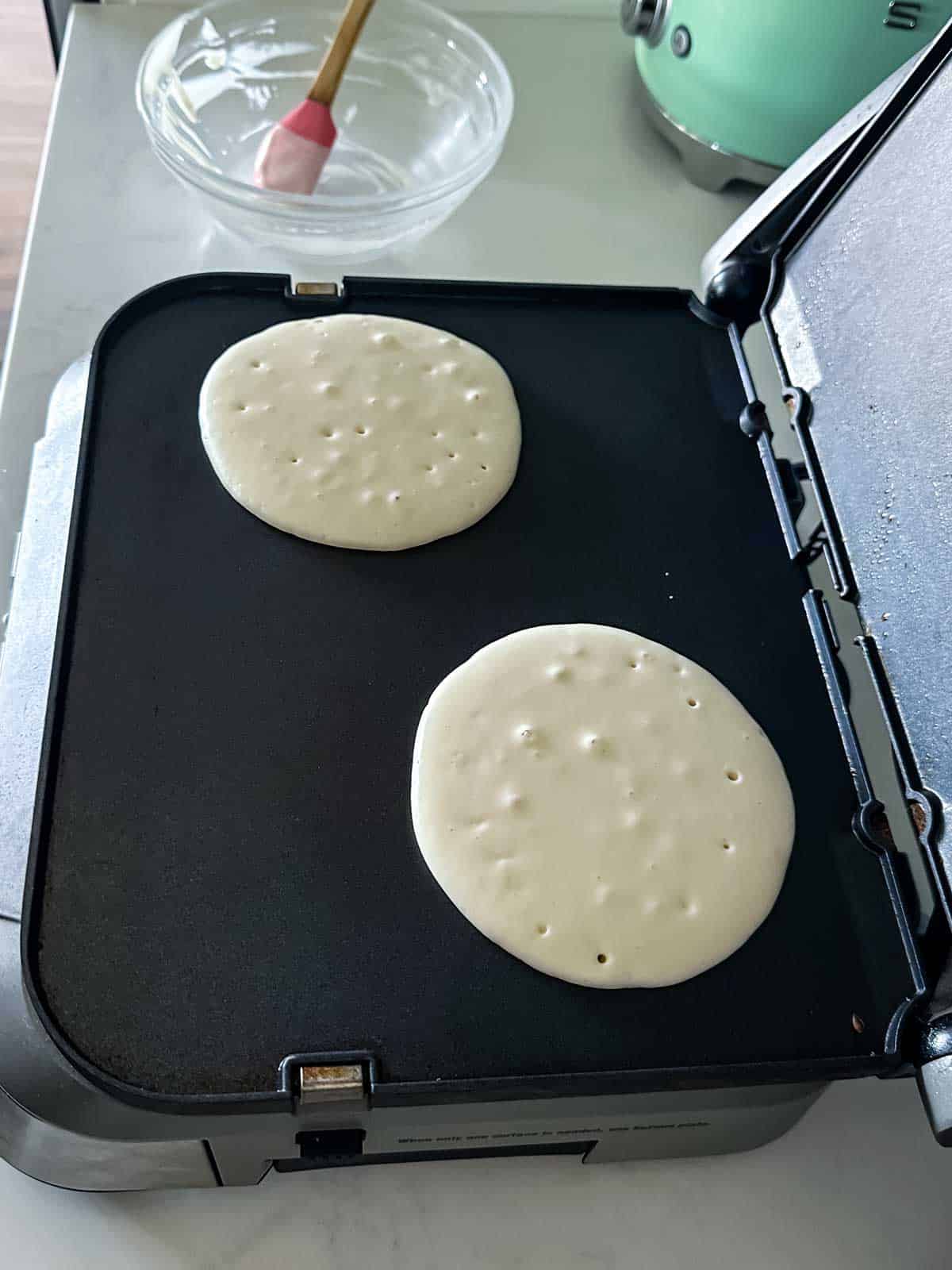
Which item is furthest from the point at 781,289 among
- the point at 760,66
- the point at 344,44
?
the point at 344,44

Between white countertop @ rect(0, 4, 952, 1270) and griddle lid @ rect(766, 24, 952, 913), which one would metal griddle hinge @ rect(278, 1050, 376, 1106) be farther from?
griddle lid @ rect(766, 24, 952, 913)

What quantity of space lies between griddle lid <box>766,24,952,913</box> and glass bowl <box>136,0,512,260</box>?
0.34 m

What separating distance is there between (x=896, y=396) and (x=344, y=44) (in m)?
0.54

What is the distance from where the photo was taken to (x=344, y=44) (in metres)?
0.93

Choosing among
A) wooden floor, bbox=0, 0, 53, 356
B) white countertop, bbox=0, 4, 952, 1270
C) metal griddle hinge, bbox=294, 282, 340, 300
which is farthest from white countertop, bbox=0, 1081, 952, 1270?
wooden floor, bbox=0, 0, 53, 356

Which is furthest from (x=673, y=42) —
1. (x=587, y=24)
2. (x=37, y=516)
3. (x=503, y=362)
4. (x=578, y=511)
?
(x=37, y=516)

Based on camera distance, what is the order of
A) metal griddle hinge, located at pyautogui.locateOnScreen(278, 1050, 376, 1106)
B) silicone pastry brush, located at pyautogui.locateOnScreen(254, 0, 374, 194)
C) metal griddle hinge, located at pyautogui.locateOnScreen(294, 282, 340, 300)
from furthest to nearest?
Answer: 1. silicone pastry brush, located at pyautogui.locateOnScreen(254, 0, 374, 194)
2. metal griddle hinge, located at pyautogui.locateOnScreen(294, 282, 340, 300)
3. metal griddle hinge, located at pyautogui.locateOnScreen(278, 1050, 376, 1106)

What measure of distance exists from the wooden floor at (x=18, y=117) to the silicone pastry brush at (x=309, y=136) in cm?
40

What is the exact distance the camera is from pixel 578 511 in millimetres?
758

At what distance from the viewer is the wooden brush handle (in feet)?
3.03

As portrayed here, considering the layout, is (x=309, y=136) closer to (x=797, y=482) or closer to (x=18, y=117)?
→ (x=797, y=482)

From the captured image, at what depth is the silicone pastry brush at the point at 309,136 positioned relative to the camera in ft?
3.05

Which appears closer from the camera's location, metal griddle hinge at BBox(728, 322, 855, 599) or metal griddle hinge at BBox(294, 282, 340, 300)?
metal griddle hinge at BBox(728, 322, 855, 599)

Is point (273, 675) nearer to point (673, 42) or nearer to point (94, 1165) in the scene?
point (94, 1165)
